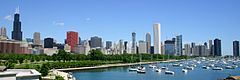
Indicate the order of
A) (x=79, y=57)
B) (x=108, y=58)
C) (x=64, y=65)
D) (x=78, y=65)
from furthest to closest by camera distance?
(x=108, y=58), (x=79, y=57), (x=78, y=65), (x=64, y=65)

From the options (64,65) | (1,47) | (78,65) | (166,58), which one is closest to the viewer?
(64,65)

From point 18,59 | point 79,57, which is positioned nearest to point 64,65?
point 18,59

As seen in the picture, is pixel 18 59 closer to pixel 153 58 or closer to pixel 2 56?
pixel 2 56

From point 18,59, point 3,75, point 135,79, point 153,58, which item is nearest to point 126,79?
point 135,79

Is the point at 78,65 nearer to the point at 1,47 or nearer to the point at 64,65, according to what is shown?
the point at 64,65

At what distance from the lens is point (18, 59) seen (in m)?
108

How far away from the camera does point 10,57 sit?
363 feet

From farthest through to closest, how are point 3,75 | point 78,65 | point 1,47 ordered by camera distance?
point 1,47 < point 78,65 < point 3,75

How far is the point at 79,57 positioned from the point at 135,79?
70033 millimetres

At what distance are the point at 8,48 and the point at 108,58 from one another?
190 ft

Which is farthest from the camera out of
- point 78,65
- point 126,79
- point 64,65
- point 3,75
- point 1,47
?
point 1,47

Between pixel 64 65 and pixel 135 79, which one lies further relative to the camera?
pixel 64 65

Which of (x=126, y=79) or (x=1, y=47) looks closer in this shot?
(x=126, y=79)

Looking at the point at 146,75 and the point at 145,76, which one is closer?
the point at 145,76
